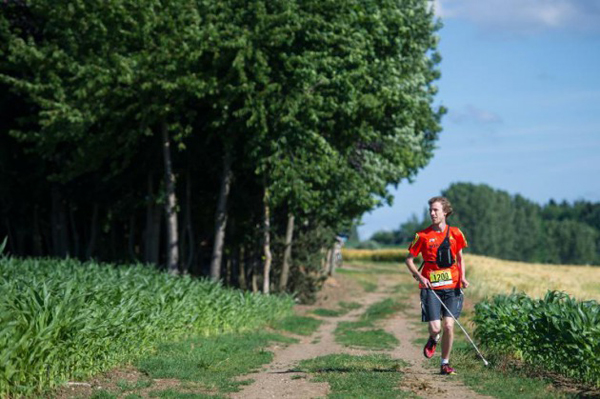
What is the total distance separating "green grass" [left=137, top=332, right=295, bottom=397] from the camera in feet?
42.4

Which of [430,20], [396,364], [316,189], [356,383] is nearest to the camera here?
[356,383]

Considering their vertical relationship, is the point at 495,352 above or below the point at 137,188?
below

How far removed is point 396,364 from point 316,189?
1739cm

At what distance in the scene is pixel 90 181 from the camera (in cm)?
3609

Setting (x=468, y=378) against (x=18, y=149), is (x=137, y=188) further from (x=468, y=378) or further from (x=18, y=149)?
(x=468, y=378)

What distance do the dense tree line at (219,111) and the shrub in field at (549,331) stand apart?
42.4 feet

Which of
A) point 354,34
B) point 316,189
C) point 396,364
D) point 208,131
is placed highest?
point 354,34

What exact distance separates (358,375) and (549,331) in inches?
122

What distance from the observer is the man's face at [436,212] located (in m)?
12.3

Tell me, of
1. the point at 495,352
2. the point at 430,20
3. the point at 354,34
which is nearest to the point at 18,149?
the point at 354,34

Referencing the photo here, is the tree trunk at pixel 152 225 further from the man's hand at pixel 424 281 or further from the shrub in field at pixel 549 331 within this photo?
the man's hand at pixel 424 281

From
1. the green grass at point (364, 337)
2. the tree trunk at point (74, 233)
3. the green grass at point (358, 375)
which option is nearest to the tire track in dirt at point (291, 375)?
the green grass at point (358, 375)

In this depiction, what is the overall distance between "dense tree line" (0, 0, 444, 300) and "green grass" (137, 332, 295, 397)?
32.9ft

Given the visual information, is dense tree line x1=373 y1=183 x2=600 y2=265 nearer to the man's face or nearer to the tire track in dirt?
the tire track in dirt
